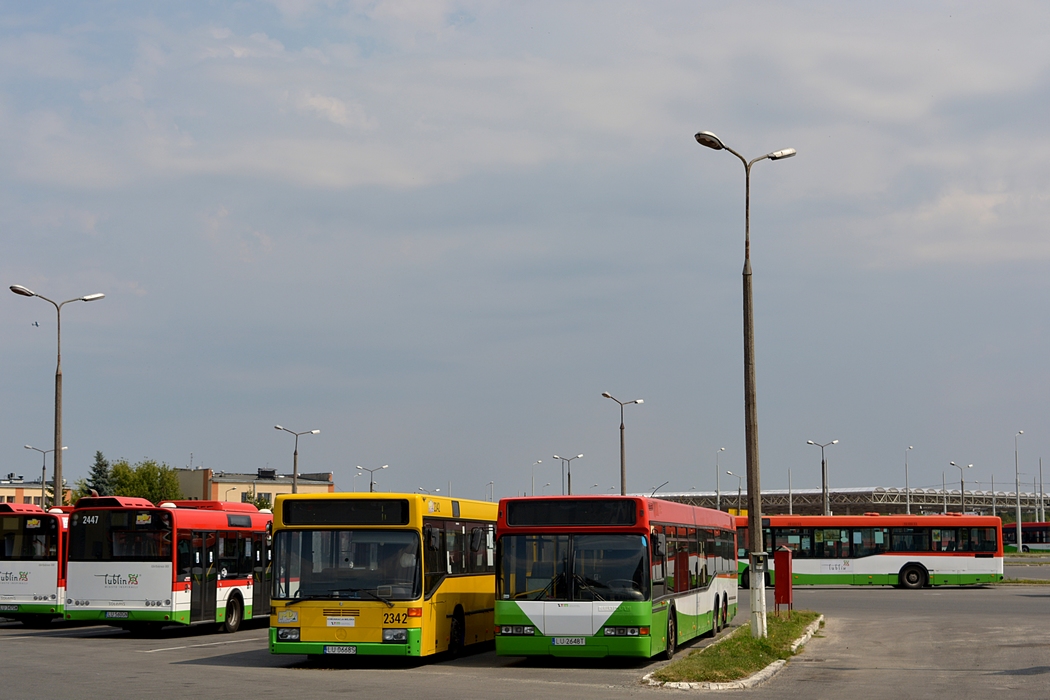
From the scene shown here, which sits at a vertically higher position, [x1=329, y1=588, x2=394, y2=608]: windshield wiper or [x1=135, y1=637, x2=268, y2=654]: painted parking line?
[x1=329, y1=588, x2=394, y2=608]: windshield wiper

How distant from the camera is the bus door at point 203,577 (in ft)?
81.8

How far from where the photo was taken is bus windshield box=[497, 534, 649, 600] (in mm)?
17672

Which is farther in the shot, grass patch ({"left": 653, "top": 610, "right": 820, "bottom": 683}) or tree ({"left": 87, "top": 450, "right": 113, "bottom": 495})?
tree ({"left": 87, "top": 450, "right": 113, "bottom": 495})

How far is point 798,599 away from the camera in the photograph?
3888 centimetres

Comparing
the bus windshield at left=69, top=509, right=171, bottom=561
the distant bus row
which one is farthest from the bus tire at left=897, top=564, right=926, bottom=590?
the bus windshield at left=69, top=509, right=171, bottom=561

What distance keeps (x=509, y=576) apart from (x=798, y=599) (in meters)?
23.0

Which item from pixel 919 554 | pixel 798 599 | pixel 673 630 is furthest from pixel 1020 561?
pixel 673 630

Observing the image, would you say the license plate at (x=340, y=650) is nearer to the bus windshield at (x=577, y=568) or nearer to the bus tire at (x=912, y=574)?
the bus windshield at (x=577, y=568)

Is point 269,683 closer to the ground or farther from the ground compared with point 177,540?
closer to the ground

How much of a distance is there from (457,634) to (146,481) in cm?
7616

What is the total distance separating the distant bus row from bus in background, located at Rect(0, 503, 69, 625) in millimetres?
1221

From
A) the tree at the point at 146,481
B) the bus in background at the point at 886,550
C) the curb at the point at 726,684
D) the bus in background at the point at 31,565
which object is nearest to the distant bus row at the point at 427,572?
the bus in background at the point at 31,565

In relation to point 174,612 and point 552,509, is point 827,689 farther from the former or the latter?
point 174,612

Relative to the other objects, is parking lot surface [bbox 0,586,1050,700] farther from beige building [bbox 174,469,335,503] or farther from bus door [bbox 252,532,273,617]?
beige building [bbox 174,469,335,503]
